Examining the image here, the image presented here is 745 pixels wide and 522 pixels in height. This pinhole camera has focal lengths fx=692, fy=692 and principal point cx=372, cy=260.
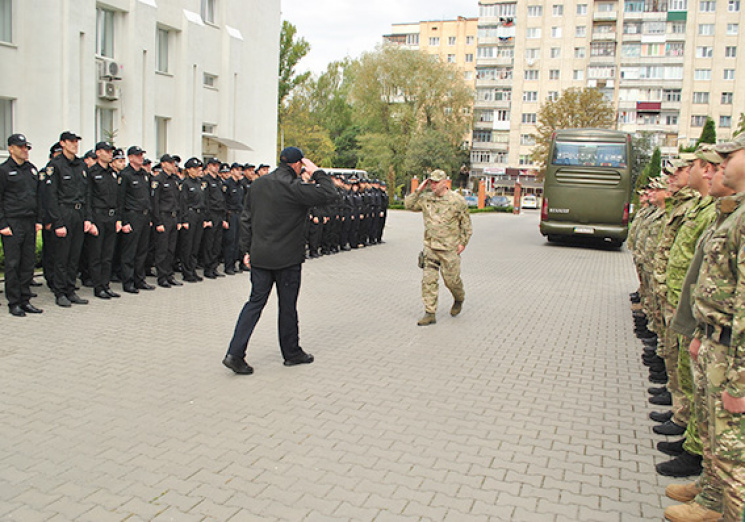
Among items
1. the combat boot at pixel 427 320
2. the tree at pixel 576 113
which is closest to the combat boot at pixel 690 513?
the combat boot at pixel 427 320

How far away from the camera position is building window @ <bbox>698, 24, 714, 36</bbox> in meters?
72.4

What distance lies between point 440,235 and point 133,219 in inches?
191

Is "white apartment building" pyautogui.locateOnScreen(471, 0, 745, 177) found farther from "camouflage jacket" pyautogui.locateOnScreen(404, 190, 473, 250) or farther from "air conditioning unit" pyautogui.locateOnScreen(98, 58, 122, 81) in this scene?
"camouflage jacket" pyautogui.locateOnScreen(404, 190, 473, 250)

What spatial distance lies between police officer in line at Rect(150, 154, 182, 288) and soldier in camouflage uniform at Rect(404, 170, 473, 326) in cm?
449

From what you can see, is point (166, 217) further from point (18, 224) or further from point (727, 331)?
point (727, 331)

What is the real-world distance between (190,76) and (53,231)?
15.1 metres

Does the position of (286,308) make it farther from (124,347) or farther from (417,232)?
(417,232)

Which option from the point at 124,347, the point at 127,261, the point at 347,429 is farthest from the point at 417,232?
the point at 347,429

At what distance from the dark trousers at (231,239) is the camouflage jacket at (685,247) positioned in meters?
9.24

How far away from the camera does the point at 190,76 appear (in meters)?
23.1

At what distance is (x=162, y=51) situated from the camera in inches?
890

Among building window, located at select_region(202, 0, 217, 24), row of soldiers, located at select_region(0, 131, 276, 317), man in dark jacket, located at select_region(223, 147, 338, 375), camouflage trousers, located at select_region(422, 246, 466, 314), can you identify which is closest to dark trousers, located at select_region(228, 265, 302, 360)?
man in dark jacket, located at select_region(223, 147, 338, 375)

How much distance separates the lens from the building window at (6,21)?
650 inches

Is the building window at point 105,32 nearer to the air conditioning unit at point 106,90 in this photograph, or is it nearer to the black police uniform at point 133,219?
the air conditioning unit at point 106,90
